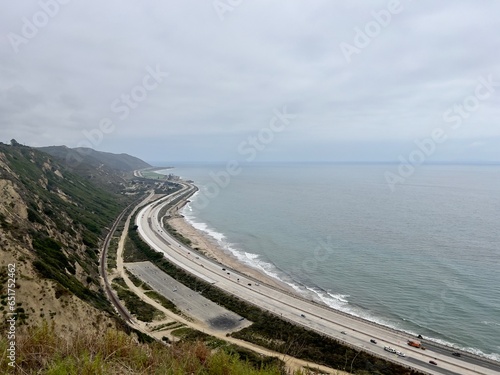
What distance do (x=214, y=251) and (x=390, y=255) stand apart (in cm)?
3823

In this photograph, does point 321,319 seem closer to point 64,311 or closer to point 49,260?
point 64,311

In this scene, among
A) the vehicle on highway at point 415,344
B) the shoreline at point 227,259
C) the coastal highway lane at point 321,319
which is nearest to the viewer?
the coastal highway lane at point 321,319

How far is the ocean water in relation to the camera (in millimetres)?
43500

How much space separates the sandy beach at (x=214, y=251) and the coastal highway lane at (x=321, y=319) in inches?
146

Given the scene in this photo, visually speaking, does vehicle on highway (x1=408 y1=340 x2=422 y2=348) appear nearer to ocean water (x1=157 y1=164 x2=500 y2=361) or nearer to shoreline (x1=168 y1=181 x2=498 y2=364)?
shoreline (x1=168 y1=181 x2=498 y2=364)

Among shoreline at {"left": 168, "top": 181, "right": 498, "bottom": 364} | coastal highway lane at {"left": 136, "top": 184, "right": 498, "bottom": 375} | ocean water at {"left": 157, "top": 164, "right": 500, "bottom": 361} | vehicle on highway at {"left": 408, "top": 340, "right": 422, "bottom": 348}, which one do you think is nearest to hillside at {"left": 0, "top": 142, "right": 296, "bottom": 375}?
coastal highway lane at {"left": 136, "top": 184, "right": 498, "bottom": 375}

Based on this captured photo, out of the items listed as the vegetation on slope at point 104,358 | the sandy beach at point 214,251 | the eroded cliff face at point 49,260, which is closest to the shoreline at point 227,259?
the sandy beach at point 214,251

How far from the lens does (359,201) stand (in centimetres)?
13750

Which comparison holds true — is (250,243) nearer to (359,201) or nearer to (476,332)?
(476,332)

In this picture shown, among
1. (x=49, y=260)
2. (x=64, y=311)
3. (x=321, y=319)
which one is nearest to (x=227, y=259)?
(x=321, y=319)

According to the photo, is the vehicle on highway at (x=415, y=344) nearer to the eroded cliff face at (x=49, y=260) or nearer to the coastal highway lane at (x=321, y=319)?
the coastal highway lane at (x=321, y=319)

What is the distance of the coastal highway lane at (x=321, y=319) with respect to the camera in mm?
31891

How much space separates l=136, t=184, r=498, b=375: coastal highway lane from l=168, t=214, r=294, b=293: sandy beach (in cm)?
371

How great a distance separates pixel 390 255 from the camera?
222 feet
